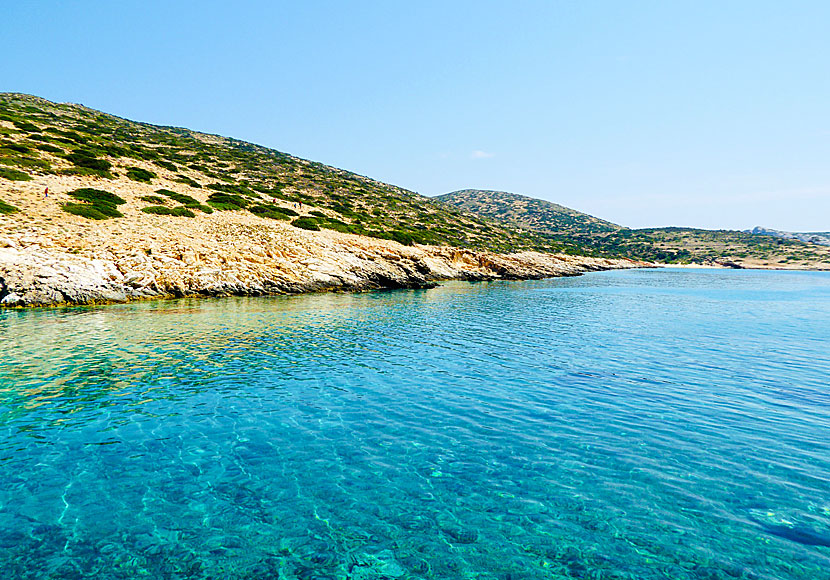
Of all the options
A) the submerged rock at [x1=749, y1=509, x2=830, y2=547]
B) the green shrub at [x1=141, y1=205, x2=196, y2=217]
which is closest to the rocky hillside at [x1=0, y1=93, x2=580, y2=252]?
the green shrub at [x1=141, y1=205, x2=196, y2=217]

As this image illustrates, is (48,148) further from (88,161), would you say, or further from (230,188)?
(230,188)

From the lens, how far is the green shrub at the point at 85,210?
43.9m

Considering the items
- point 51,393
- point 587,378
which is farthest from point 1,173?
point 587,378

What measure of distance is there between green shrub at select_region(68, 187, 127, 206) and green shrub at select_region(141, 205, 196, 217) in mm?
3197

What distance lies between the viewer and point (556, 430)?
13570 millimetres

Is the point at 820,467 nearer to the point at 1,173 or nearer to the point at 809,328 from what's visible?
the point at 809,328

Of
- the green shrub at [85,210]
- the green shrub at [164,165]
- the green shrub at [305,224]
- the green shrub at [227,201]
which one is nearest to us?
the green shrub at [85,210]

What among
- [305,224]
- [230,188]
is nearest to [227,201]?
[305,224]

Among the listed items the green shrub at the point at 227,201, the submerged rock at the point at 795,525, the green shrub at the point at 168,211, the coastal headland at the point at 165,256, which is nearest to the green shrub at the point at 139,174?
the coastal headland at the point at 165,256

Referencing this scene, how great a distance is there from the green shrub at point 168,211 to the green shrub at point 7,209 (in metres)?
11.7

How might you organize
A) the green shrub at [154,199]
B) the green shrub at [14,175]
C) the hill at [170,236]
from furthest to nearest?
the green shrub at [154,199]
the green shrub at [14,175]
the hill at [170,236]

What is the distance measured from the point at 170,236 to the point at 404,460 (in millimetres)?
43348

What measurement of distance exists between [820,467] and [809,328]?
30.0m

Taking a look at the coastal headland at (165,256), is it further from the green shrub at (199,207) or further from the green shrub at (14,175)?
the green shrub at (199,207)
